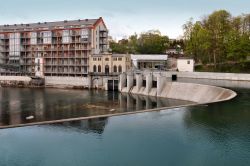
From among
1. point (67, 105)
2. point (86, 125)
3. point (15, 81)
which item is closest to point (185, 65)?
point (67, 105)

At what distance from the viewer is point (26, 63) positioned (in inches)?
4168

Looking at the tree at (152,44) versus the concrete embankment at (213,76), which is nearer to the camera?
the concrete embankment at (213,76)

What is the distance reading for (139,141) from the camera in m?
37.4

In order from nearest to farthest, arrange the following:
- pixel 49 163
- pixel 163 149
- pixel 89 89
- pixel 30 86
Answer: pixel 49 163
pixel 163 149
pixel 89 89
pixel 30 86

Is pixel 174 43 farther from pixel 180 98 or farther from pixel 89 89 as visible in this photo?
pixel 180 98

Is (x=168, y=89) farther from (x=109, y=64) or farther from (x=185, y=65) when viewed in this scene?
(x=185, y=65)

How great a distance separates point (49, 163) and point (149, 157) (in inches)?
395

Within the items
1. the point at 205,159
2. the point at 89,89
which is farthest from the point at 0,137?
the point at 89,89

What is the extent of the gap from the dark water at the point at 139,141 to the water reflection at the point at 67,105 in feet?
22.4

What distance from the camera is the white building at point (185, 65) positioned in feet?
330

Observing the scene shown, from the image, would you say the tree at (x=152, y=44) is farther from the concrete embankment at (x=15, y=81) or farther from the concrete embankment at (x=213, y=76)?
the concrete embankment at (x=15, y=81)

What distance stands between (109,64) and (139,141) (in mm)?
54357

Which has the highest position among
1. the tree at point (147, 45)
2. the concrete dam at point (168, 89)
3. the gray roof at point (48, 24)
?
the gray roof at point (48, 24)

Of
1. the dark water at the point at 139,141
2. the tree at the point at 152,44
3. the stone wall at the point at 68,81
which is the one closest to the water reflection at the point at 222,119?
the dark water at the point at 139,141
